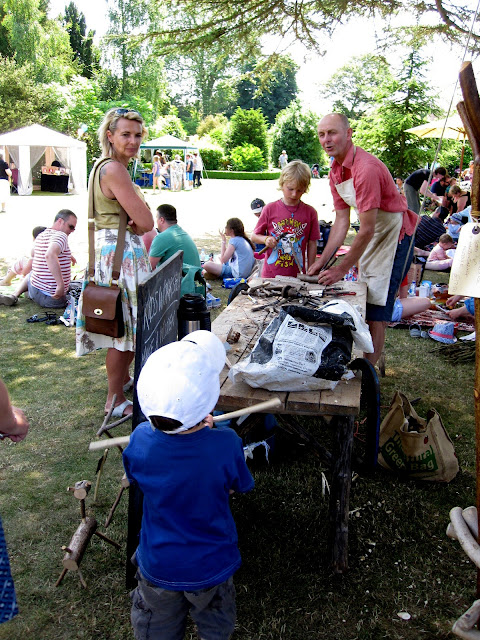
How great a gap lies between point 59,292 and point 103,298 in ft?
11.4

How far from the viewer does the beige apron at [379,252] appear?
4.18 metres

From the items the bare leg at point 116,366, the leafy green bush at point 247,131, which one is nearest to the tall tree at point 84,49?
the leafy green bush at point 247,131

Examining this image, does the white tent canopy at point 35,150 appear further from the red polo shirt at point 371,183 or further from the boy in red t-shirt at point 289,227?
the red polo shirt at point 371,183

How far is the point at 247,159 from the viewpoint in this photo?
35125 mm

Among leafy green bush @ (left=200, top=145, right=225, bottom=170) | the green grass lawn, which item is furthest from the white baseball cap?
leafy green bush @ (left=200, top=145, right=225, bottom=170)

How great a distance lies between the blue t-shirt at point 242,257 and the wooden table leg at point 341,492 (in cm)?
521

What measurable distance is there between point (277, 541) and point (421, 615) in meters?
0.75

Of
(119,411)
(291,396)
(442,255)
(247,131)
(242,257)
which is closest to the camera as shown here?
(291,396)

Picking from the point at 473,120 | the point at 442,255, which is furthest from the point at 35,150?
the point at 473,120

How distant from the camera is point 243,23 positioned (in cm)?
811

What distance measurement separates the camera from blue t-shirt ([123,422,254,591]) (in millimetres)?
1699

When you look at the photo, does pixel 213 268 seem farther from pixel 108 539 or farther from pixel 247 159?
pixel 247 159

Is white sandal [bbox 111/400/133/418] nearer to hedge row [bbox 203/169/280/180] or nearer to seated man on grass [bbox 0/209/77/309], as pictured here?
seated man on grass [bbox 0/209/77/309]

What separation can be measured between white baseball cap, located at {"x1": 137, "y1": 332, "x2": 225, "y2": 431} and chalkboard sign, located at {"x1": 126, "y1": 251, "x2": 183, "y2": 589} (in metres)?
0.50
